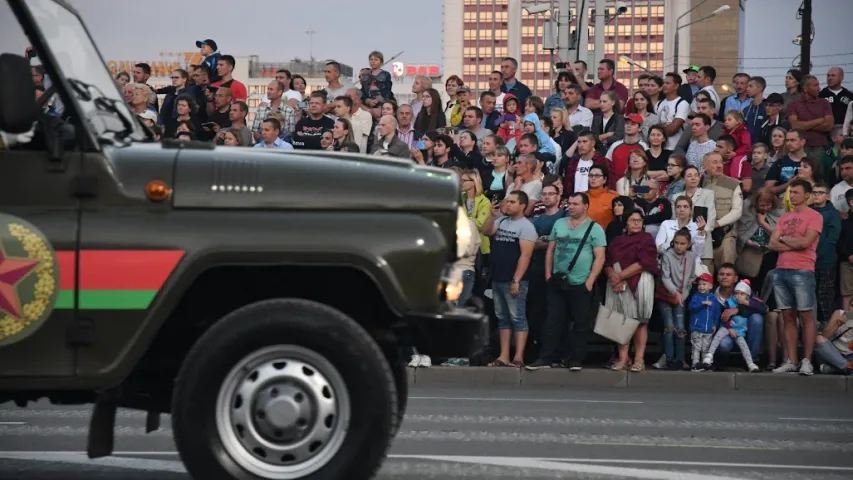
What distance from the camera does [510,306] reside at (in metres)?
17.8

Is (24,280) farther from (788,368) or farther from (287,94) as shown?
(287,94)

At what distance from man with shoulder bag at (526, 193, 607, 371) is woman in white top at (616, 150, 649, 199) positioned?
0.93 meters

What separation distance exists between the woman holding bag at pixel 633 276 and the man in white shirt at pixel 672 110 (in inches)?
91.7

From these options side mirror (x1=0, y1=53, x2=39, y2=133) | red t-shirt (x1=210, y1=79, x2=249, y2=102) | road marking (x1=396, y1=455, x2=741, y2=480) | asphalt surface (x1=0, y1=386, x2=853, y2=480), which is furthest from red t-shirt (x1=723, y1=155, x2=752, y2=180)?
side mirror (x1=0, y1=53, x2=39, y2=133)

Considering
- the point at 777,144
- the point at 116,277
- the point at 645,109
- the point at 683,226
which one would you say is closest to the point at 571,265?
the point at 683,226

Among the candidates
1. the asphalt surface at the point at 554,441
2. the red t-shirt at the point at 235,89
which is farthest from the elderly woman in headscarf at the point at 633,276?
the red t-shirt at the point at 235,89

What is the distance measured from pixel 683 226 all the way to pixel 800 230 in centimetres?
135

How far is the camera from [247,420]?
6.43 m

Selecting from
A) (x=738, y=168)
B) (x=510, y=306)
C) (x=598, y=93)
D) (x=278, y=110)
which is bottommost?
(x=510, y=306)

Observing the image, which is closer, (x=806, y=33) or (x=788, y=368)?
(x=788, y=368)

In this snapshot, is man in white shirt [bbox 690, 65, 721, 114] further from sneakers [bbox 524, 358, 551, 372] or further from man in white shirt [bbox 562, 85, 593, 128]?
sneakers [bbox 524, 358, 551, 372]

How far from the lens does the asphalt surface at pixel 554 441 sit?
27.4 feet

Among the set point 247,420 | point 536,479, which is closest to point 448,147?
point 536,479

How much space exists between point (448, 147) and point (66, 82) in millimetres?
12635
